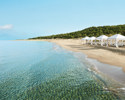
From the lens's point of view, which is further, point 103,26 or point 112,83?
point 103,26

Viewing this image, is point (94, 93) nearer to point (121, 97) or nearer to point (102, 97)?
point (102, 97)

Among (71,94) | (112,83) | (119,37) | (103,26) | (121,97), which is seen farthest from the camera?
(103,26)

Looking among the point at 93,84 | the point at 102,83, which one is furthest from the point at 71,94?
the point at 102,83

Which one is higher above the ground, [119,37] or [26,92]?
[119,37]

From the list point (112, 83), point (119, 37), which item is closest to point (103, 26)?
point (119, 37)

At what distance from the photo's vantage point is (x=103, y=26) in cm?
→ 6456

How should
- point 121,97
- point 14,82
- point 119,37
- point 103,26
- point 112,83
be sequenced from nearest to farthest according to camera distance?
1. point 121,97
2. point 112,83
3. point 14,82
4. point 119,37
5. point 103,26

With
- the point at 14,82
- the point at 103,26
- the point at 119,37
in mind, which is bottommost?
the point at 14,82

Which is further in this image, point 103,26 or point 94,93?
point 103,26

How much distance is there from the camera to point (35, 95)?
15.6 feet

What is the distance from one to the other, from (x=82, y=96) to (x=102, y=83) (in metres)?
1.68

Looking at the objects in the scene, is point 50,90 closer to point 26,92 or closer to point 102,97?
point 26,92

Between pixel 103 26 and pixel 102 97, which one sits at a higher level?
pixel 103 26

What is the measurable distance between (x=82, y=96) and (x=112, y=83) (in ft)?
6.65
